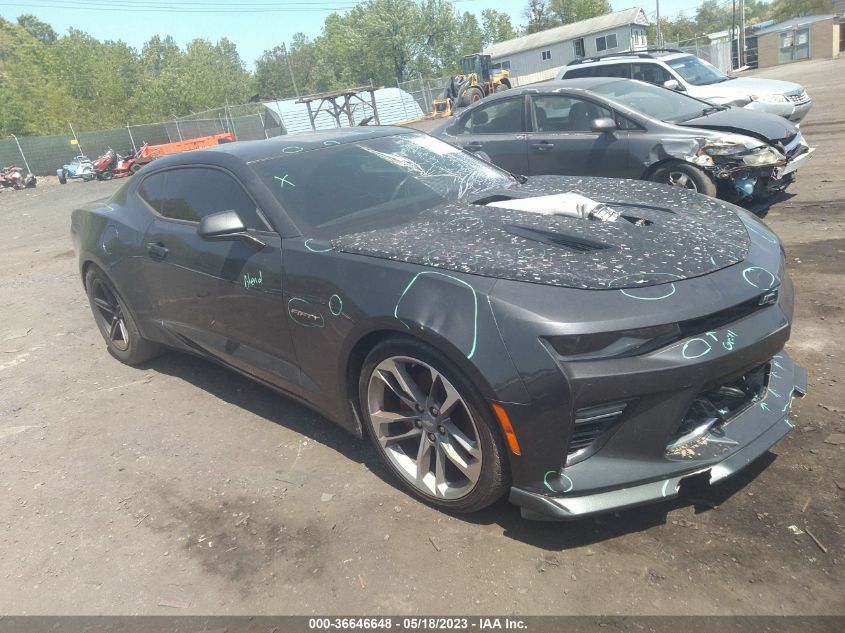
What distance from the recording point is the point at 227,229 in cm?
318

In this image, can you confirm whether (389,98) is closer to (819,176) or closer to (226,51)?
(819,176)

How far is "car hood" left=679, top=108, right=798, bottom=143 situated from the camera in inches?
254

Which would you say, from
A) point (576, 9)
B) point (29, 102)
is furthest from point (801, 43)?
point (576, 9)

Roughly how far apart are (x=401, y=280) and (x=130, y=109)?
56.2 m

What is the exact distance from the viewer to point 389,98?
4016cm

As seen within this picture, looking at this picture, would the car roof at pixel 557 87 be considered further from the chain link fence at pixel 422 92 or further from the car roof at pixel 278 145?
the chain link fence at pixel 422 92

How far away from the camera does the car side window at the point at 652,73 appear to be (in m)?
11.3

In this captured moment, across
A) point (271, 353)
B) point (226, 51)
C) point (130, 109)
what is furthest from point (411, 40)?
point (271, 353)

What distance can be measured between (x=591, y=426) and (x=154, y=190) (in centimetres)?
332

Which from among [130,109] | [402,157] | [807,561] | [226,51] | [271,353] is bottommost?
[807,561]

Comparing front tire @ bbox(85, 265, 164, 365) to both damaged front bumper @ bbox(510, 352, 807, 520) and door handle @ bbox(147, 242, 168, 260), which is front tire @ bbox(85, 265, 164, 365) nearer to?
door handle @ bbox(147, 242, 168, 260)

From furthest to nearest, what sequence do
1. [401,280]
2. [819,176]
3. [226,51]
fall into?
[226,51]
[819,176]
[401,280]

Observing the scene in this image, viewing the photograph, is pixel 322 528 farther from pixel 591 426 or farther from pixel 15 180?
pixel 15 180

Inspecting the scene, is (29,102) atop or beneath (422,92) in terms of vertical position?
atop
